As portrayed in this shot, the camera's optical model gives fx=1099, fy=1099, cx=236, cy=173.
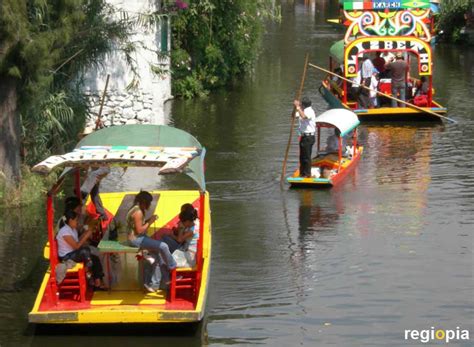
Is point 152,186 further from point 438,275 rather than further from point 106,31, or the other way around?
point 438,275

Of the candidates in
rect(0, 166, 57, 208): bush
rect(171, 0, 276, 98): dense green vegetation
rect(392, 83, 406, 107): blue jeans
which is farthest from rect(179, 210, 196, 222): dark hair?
rect(171, 0, 276, 98): dense green vegetation

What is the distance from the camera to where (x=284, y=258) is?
649 inches

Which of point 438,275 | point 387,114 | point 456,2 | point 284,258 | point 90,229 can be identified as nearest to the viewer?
point 90,229

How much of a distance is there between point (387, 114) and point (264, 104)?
4.53 metres

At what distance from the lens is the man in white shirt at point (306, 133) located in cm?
2048

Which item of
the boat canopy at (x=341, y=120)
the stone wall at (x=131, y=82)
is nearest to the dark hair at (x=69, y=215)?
the boat canopy at (x=341, y=120)

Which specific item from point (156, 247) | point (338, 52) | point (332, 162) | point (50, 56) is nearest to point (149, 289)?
point (156, 247)

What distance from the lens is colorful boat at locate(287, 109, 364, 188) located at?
20797 mm

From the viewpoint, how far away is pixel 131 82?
82.9 ft

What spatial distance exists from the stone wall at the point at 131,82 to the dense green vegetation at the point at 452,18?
26929mm

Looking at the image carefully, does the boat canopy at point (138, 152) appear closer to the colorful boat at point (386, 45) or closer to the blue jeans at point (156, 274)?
the blue jeans at point (156, 274)

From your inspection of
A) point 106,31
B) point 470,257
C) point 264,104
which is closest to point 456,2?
point 264,104

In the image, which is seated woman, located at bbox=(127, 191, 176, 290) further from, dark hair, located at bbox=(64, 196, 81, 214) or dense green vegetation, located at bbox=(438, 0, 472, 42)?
dense green vegetation, located at bbox=(438, 0, 472, 42)

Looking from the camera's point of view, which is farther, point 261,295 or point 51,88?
point 51,88
